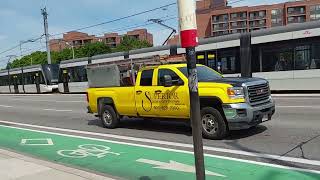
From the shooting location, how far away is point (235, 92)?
33.4ft

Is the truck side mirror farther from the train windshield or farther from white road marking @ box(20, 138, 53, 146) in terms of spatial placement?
the train windshield

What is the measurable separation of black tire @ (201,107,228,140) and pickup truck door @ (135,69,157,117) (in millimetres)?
1879

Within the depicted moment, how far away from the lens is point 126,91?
13078mm

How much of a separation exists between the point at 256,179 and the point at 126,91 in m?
6.67

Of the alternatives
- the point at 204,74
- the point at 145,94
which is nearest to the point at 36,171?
the point at 145,94

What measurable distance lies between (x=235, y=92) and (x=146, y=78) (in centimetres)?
305

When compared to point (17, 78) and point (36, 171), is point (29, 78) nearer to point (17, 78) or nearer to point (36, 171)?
point (17, 78)

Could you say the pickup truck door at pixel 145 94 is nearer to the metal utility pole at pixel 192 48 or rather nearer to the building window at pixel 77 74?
the metal utility pole at pixel 192 48

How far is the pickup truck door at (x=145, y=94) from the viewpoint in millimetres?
12125

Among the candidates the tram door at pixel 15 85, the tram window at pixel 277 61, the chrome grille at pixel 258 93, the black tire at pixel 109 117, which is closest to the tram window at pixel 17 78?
the tram door at pixel 15 85

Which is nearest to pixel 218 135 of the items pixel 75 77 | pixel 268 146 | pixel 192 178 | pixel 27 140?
pixel 268 146

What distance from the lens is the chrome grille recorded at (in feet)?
34.0

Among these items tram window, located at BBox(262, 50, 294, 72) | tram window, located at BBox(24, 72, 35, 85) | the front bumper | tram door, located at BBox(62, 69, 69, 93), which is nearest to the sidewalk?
the front bumper

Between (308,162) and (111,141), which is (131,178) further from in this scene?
(111,141)
